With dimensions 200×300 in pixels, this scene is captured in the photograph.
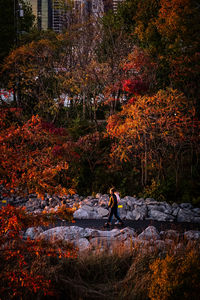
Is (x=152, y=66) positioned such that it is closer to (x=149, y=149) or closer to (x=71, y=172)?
(x=149, y=149)

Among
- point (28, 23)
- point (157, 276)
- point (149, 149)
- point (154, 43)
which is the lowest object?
point (149, 149)

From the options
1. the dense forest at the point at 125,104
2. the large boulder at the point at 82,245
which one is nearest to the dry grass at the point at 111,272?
the large boulder at the point at 82,245

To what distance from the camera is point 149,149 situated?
35.4 feet

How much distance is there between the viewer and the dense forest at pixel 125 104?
9725 mm

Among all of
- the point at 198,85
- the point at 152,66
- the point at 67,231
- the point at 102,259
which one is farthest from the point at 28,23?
the point at 102,259

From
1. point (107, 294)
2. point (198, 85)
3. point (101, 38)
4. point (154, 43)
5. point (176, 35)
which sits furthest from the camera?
point (101, 38)

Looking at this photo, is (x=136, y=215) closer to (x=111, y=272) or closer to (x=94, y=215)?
(x=94, y=215)

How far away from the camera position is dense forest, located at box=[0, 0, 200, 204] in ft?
31.9

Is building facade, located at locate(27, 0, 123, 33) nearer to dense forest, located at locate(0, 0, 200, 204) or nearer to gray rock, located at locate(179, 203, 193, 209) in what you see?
dense forest, located at locate(0, 0, 200, 204)

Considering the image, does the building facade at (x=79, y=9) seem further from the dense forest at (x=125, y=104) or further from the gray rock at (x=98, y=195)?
the gray rock at (x=98, y=195)

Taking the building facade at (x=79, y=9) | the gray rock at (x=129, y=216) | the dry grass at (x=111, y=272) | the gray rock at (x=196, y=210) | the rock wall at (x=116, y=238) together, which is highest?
the building facade at (x=79, y=9)

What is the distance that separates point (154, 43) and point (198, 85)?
2.51m

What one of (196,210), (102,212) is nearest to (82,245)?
(102,212)

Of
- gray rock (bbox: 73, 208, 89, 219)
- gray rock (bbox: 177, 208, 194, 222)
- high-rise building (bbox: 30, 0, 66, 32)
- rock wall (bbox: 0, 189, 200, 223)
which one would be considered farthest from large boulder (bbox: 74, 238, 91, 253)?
high-rise building (bbox: 30, 0, 66, 32)
